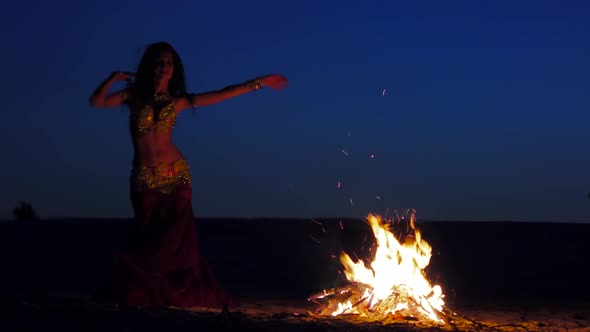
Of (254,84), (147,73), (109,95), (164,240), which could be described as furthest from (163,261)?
(254,84)

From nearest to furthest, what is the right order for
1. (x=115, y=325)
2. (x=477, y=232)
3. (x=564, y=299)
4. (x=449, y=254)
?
1. (x=115, y=325)
2. (x=564, y=299)
3. (x=449, y=254)
4. (x=477, y=232)

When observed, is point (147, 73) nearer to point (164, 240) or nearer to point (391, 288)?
point (164, 240)

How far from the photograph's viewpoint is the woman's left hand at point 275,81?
772cm

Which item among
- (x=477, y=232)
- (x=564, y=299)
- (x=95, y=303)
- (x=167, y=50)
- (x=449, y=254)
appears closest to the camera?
(x=95, y=303)

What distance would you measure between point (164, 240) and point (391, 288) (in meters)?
2.09

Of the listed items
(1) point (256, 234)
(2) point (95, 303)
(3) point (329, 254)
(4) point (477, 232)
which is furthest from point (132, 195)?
(4) point (477, 232)

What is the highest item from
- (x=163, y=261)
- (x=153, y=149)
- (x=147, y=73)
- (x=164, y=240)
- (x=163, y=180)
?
(x=147, y=73)

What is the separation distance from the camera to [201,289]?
24.8 feet

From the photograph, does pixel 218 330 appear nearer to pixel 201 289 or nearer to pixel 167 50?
pixel 201 289

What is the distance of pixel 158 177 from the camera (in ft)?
24.9

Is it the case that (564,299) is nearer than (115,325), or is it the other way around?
(115,325)

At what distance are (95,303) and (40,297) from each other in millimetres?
631

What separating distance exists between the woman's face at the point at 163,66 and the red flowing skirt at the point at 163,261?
1.02 meters

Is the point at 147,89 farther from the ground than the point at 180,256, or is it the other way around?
the point at 147,89
